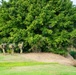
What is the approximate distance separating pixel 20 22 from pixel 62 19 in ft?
14.0

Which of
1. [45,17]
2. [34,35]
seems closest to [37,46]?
[34,35]

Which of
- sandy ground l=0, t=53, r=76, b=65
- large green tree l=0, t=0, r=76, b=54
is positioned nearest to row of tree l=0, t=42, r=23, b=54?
large green tree l=0, t=0, r=76, b=54

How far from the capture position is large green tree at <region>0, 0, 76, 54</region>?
30.1 meters

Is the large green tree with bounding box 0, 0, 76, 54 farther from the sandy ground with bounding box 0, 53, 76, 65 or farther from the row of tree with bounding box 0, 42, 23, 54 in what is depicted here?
the sandy ground with bounding box 0, 53, 76, 65

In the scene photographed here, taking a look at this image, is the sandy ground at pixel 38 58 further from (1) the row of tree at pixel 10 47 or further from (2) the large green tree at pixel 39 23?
(1) the row of tree at pixel 10 47

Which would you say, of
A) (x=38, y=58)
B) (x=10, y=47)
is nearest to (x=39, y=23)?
(x=10, y=47)

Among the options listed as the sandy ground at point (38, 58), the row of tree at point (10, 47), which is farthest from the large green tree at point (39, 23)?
the sandy ground at point (38, 58)

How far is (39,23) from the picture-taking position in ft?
97.5

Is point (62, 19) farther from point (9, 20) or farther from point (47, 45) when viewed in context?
point (9, 20)

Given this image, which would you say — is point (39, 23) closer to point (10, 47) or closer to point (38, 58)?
point (10, 47)

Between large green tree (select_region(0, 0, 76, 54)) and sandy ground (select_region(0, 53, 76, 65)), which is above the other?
large green tree (select_region(0, 0, 76, 54))

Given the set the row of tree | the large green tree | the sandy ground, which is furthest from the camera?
the large green tree

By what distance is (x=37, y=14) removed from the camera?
30578 mm

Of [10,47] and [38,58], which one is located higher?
[10,47]
